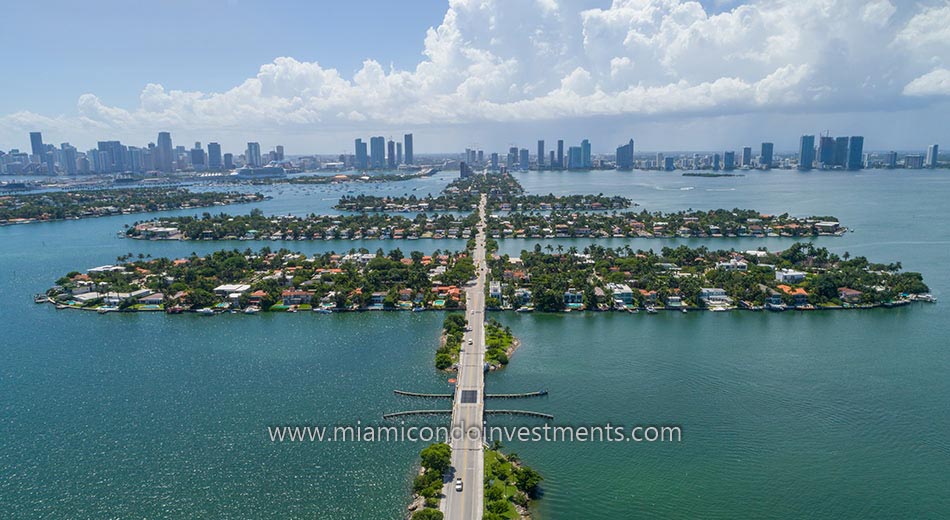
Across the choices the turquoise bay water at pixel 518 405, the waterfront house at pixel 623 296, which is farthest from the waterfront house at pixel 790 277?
the waterfront house at pixel 623 296

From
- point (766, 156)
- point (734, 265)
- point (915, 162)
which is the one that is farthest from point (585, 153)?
point (734, 265)

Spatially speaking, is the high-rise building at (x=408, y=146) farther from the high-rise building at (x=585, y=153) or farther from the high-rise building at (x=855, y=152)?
the high-rise building at (x=855, y=152)

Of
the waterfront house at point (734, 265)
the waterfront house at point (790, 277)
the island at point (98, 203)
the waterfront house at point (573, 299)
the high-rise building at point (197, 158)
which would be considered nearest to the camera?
the waterfront house at point (573, 299)

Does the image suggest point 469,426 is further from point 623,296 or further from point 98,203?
point 98,203

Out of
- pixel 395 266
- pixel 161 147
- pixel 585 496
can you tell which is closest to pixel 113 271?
pixel 395 266

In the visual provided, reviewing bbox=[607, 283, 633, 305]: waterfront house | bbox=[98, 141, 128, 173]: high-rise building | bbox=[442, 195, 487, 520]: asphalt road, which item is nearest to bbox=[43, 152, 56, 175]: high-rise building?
bbox=[98, 141, 128, 173]: high-rise building

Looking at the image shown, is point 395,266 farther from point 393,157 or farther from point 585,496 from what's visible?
point 393,157

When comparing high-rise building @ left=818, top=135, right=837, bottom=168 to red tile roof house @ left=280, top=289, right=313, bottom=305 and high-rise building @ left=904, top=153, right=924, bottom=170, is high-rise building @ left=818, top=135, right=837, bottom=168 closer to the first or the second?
high-rise building @ left=904, top=153, right=924, bottom=170
